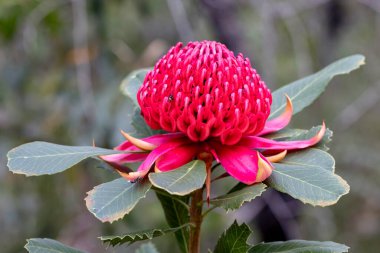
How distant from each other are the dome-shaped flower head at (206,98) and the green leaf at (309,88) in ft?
0.77

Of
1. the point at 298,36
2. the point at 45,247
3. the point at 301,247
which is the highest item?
the point at 45,247

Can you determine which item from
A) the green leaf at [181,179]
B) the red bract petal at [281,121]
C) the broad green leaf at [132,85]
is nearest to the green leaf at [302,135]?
the red bract petal at [281,121]

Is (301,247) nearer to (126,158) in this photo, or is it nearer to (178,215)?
(178,215)

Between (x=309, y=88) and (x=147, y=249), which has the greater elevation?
(x=309, y=88)

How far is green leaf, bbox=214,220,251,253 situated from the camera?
1.18 m

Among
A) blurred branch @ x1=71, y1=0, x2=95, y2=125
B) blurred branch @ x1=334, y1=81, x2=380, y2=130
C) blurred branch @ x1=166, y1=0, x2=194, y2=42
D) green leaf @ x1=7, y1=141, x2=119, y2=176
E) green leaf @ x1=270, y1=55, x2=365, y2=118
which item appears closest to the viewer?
green leaf @ x1=7, y1=141, x2=119, y2=176

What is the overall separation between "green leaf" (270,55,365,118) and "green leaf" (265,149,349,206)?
25cm

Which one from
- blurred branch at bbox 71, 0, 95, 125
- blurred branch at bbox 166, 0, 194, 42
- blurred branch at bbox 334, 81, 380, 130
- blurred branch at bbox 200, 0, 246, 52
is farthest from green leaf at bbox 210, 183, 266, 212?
blurred branch at bbox 334, 81, 380, 130

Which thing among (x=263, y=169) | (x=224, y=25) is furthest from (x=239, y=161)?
(x=224, y=25)

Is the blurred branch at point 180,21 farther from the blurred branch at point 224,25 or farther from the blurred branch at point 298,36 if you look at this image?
the blurred branch at point 298,36

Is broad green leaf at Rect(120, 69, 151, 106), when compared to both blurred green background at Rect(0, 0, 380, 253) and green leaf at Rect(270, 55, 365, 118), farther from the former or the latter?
blurred green background at Rect(0, 0, 380, 253)

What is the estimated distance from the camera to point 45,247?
1.20 meters

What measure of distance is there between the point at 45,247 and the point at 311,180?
512 mm

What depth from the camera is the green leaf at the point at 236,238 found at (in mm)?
1178
